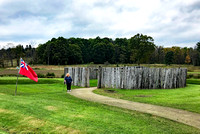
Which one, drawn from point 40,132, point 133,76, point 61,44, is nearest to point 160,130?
point 40,132

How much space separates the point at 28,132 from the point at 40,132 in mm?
388

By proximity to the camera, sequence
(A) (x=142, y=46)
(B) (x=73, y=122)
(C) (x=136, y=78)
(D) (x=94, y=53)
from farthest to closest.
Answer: (D) (x=94, y=53) → (A) (x=142, y=46) → (C) (x=136, y=78) → (B) (x=73, y=122)

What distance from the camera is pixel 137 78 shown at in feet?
60.7

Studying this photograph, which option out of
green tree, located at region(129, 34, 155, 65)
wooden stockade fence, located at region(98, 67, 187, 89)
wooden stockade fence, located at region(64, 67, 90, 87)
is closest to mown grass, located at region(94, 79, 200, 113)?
wooden stockade fence, located at region(98, 67, 187, 89)

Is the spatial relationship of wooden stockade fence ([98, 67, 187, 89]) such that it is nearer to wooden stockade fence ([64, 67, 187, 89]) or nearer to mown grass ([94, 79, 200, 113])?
wooden stockade fence ([64, 67, 187, 89])

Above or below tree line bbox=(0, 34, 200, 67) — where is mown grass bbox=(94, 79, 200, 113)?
below

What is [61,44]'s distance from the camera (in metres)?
81.7

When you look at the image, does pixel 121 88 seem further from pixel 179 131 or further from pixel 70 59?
pixel 70 59

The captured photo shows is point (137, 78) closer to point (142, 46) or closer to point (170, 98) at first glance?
point (170, 98)

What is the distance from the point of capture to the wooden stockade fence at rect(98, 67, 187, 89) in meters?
18.5

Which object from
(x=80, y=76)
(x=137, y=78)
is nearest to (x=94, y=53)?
(x=80, y=76)

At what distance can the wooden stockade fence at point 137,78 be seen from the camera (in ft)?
60.6

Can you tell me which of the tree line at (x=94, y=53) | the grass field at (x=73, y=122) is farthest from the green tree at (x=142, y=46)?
the grass field at (x=73, y=122)

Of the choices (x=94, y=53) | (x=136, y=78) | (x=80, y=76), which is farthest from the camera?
(x=94, y=53)
